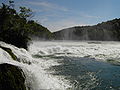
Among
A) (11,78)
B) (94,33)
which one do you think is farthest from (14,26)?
(94,33)

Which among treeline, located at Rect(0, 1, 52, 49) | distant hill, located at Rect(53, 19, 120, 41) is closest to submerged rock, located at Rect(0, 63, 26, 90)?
treeline, located at Rect(0, 1, 52, 49)

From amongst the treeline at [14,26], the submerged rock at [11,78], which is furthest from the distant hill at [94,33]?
the submerged rock at [11,78]

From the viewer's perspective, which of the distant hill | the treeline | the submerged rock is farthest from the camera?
the distant hill

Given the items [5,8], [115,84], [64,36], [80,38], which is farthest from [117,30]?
[115,84]

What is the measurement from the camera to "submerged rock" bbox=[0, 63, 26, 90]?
790cm

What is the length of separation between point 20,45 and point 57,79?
47.6ft

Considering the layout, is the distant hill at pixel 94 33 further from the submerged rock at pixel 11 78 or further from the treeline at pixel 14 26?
the submerged rock at pixel 11 78

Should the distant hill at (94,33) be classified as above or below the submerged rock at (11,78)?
above

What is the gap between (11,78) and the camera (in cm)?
809

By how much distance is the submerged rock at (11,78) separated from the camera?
7898mm

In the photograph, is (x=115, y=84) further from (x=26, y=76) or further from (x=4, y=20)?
(x=4, y=20)

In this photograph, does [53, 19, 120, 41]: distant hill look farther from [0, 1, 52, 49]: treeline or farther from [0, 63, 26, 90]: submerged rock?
[0, 63, 26, 90]: submerged rock

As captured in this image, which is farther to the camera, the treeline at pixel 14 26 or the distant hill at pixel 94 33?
the distant hill at pixel 94 33

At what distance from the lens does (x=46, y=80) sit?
10.8m
